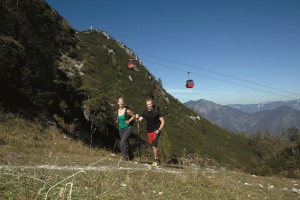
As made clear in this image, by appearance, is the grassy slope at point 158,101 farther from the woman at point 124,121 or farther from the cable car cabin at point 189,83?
the woman at point 124,121

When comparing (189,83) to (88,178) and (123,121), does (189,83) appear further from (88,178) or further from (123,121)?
(88,178)

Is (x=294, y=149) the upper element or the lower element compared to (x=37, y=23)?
lower

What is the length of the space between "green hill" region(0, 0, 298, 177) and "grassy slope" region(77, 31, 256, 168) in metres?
0.27

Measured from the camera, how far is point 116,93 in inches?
1973

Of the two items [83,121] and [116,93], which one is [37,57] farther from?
[116,93]

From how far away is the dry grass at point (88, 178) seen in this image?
254cm

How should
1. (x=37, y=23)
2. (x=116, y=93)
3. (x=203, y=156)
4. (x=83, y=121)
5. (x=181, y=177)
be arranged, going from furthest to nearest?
(x=203, y=156), (x=116, y=93), (x=83, y=121), (x=37, y=23), (x=181, y=177)

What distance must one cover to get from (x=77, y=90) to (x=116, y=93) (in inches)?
493

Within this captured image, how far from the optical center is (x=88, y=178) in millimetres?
3734

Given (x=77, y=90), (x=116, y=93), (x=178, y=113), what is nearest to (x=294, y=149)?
(x=77, y=90)

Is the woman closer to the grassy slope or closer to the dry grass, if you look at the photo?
the dry grass

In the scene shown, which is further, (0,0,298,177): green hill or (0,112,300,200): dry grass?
(0,0,298,177): green hill

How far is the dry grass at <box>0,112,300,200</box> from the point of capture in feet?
8.34

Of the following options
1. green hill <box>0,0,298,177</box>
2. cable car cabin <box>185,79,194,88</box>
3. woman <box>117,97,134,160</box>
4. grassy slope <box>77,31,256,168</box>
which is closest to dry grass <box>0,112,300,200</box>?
green hill <box>0,0,298,177</box>
